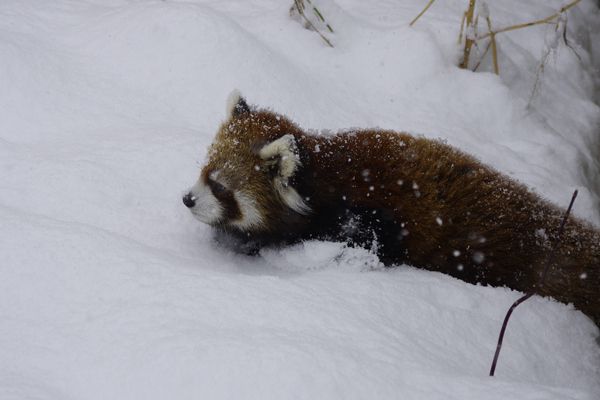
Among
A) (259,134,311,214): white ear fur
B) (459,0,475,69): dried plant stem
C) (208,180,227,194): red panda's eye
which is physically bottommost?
(208,180,227,194): red panda's eye

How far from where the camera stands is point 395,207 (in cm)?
258

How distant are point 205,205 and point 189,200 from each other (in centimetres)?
11

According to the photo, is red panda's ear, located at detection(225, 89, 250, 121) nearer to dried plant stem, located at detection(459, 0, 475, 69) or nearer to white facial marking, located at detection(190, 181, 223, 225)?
white facial marking, located at detection(190, 181, 223, 225)

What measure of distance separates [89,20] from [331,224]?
11.9 feet

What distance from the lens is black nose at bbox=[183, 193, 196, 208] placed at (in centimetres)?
255

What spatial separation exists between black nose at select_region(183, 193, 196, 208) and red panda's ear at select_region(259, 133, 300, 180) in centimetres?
54

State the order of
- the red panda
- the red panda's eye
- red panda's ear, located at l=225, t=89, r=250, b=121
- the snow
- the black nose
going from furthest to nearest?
red panda's ear, located at l=225, t=89, r=250, b=121 → the red panda's eye → the black nose → the red panda → the snow

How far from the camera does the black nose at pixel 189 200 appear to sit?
255 cm

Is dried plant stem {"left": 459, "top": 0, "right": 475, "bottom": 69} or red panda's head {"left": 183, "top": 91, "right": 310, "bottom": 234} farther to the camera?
dried plant stem {"left": 459, "top": 0, "right": 475, "bottom": 69}

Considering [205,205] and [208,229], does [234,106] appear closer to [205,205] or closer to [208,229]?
[205,205]

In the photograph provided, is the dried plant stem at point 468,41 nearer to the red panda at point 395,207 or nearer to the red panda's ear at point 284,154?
the red panda at point 395,207

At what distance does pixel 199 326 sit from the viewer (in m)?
1.67

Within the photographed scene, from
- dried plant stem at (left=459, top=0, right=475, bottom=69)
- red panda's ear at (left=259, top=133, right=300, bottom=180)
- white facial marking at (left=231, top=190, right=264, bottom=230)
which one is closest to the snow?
dried plant stem at (left=459, top=0, right=475, bottom=69)

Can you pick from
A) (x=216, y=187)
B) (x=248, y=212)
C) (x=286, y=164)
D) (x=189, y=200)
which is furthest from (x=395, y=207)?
(x=189, y=200)
